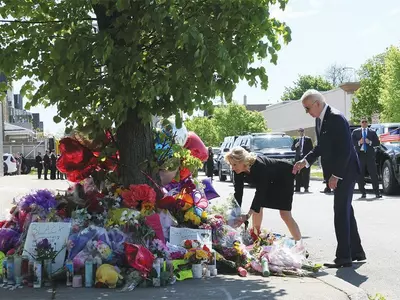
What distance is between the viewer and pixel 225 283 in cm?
608

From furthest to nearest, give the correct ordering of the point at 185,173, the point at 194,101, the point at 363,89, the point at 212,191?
the point at 363,89 → the point at 212,191 → the point at 185,173 → the point at 194,101

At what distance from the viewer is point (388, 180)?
17.2 metres

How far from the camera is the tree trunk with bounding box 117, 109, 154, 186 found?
7.55m

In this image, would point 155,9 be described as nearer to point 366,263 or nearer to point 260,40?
point 260,40

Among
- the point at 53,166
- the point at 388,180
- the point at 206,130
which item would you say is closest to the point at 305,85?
the point at 206,130

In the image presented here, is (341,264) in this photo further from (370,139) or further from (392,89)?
(392,89)

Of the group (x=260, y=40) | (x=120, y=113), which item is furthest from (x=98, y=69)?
(x=260, y=40)

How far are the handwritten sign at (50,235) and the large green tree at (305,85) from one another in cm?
10685

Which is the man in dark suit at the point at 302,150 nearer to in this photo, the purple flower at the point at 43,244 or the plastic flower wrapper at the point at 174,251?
the plastic flower wrapper at the point at 174,251

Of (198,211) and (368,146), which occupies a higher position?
(368,146)

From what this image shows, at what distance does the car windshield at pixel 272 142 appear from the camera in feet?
80.3

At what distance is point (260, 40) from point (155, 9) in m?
1.29

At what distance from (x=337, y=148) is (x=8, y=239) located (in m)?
3.87

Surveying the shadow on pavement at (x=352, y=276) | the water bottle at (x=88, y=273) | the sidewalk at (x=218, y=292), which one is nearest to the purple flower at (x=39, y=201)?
the water bottle at (x=88, y=273)
